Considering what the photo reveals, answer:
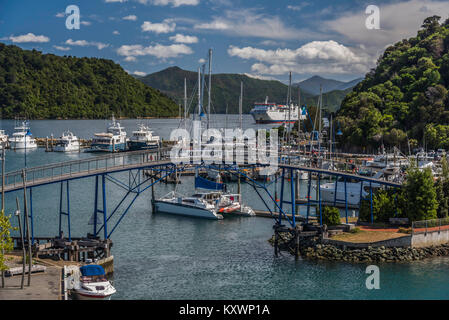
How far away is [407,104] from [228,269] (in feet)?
289

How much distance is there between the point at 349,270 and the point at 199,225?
Result: 20.4 m

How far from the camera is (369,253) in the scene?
41.4 meters

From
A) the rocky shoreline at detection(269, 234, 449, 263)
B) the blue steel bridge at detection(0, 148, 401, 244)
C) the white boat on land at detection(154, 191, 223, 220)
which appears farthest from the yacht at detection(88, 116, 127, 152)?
the rocky shoreline at detection(269, 234, 449, 263)

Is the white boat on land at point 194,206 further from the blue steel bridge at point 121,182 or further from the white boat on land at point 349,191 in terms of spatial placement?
the white boat on land at point 349,191

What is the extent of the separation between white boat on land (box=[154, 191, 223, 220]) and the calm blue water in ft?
4.23

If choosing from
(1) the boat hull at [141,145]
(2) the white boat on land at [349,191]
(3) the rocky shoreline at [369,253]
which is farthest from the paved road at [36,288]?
(1) the boat hull at [141,145]

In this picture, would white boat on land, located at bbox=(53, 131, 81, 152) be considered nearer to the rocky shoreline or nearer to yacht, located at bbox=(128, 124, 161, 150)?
yacht, located at bbox=(128, 124, 161, 150)

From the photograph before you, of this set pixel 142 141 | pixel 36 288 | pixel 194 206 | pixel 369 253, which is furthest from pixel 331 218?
pixel 142 141

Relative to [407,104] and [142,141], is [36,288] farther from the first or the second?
[142,141]

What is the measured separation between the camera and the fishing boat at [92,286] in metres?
31.7

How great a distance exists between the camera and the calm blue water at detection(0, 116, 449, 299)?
35844 mm
